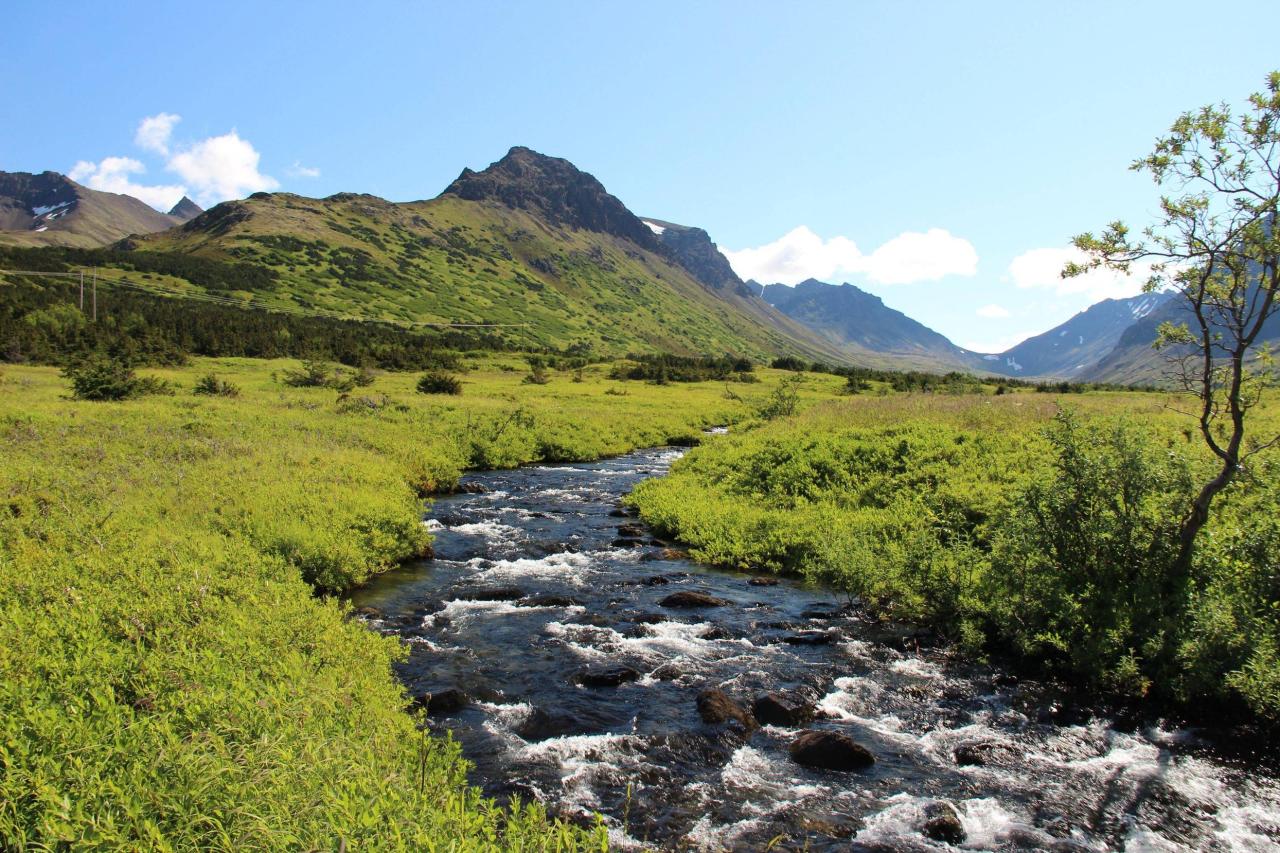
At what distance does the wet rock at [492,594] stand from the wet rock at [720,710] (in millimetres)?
7582

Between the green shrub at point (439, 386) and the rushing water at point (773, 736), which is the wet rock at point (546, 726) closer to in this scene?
the rushing water at point (773, 736)

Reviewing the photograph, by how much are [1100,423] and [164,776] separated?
18.4 m

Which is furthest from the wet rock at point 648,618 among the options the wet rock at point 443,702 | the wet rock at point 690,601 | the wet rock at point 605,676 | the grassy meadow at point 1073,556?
the wet rock at point 443,702

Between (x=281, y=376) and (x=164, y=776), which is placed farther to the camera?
(x=281, y=376)

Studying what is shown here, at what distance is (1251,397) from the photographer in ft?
44.2

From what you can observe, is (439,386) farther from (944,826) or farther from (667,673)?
(944,826)

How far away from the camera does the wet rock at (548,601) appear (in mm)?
18406

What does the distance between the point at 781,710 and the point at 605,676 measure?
3585 mm

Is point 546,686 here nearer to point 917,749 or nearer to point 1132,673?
point 917,749

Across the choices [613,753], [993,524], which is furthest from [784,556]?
[613,753]

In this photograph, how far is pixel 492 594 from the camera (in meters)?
19.0

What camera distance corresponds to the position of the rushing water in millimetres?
9633

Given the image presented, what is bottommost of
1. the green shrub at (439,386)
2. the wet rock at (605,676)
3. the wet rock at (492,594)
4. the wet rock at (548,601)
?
the wet rock at (492,594)

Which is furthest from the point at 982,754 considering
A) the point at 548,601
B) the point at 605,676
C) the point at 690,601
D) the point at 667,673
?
the point at 548,601
